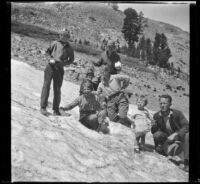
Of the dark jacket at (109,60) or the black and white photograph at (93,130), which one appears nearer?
the black and white photograph at (93,130)

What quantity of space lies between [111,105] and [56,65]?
5.53ft

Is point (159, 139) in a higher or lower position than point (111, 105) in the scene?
lower

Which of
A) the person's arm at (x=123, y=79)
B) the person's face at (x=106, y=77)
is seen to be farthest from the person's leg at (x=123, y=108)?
the person's face at (x=106, y=77)

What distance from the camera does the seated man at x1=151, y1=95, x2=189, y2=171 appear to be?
5.90m

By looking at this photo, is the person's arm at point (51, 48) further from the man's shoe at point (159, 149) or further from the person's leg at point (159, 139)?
the man's shoe at point (159, 149)

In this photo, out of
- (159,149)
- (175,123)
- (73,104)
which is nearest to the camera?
(175,123)

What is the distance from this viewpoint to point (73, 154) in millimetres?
5402

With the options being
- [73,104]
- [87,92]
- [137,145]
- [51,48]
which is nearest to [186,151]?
[137,145]

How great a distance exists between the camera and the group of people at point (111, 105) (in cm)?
611

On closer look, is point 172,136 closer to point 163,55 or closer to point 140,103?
point 140,103

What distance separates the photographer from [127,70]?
14273 mm
